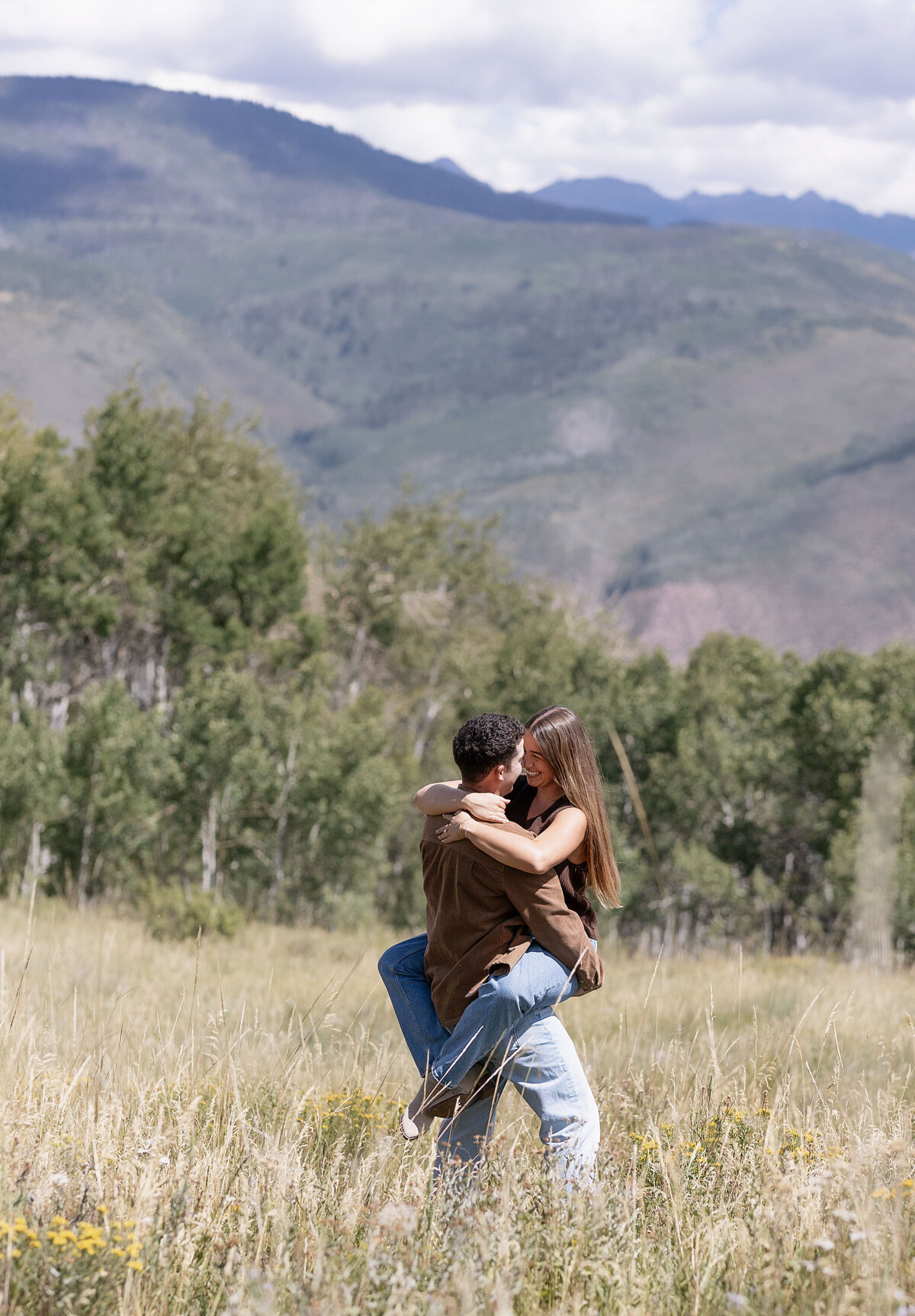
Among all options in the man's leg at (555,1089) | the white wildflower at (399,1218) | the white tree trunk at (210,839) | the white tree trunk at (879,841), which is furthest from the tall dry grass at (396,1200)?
the white tree trunk at (879,841)

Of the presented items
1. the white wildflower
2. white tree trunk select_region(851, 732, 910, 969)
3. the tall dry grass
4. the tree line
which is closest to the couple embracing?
the tall dry grass

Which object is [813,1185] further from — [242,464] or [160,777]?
[242,464]

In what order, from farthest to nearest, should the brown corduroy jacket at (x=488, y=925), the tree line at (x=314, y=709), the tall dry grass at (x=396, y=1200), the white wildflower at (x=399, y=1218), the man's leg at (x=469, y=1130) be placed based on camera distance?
the tree line at (x=314, y=709), the man's leg at (x=469, y=1130), the brown corduroy jacket at (x=488, y=925), the white wildflower at (x=399, y=1218), the tall dry grass at (x=396, y=1200)

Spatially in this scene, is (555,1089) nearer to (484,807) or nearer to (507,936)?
(507,936)

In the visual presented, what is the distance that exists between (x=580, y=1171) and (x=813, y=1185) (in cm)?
66

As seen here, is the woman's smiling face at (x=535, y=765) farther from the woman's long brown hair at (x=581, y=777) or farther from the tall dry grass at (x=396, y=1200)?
the tall dry grass at (x=396, y=1200)

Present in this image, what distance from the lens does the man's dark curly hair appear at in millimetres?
3693

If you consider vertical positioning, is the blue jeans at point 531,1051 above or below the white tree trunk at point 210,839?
above

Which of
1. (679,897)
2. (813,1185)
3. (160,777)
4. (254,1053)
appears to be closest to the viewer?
(813,1185)

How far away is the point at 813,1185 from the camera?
3350mm

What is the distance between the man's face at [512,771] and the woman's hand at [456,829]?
0.20 m

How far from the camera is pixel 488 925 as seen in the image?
12.0 feet

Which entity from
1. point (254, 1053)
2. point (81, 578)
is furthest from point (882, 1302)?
point (81, 578)

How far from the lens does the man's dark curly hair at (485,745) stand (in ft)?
12.1
